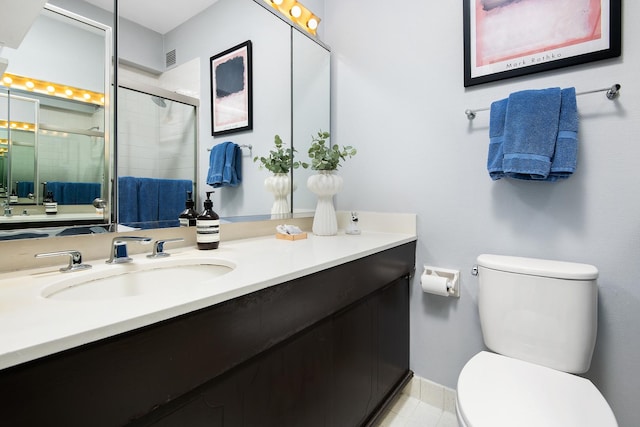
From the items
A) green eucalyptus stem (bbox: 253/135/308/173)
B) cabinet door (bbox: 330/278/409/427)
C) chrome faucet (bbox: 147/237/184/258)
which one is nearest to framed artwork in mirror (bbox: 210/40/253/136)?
green eucalyptus stem (bbox: 253/135/308/173)

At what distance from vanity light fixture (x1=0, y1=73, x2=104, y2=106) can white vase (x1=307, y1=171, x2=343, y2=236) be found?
2.98 feet

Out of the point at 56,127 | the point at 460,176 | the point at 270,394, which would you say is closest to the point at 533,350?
the point at 460,176

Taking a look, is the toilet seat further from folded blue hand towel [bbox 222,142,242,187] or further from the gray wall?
folded blue hand towel [bbox 222,142,242,187]

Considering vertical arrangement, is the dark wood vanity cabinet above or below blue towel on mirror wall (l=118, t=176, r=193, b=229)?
below

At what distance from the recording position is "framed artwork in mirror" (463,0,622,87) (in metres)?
1.13

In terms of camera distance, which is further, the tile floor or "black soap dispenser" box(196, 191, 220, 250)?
the tile floor

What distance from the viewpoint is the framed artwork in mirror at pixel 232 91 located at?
4.44 ft

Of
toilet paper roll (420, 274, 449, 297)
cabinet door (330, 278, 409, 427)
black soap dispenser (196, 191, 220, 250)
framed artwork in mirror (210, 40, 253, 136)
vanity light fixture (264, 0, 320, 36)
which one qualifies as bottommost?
cabinet door (330, 278, 409, 427)

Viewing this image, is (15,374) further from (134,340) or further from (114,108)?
(114,108)

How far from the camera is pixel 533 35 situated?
126 centimetres

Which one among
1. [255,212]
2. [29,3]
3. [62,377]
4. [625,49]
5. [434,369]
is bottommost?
[434,369]

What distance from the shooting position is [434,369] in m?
1.55

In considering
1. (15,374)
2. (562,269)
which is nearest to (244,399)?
(15,374)

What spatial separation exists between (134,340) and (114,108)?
0.83m
